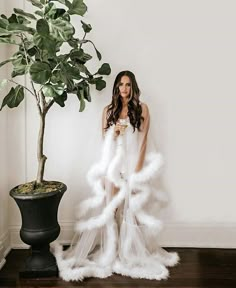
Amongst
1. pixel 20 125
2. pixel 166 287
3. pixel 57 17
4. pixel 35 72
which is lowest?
pixel 166 287

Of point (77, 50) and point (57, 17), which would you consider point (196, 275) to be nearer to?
point (77, 50)

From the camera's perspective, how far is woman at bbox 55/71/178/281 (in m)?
2.28

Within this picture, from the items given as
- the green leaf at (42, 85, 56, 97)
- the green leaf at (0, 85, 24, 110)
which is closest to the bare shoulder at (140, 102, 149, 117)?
the green leaf at (42, 85, 56, 97)

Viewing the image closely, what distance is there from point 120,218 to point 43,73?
3.65 ft

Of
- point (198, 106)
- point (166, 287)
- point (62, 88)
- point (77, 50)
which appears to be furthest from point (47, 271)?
point (198, 106)

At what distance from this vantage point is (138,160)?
238cm

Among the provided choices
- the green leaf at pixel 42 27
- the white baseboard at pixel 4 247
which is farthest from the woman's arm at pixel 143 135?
the white baseboard at pixel 4 247

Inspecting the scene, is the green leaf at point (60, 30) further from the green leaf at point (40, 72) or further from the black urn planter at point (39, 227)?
the black urn planter at point (39, 227)

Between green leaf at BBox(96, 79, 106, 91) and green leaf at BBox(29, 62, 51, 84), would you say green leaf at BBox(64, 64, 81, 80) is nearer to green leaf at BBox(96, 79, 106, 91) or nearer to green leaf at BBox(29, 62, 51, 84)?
green leaf at BBox(29, 62, 51, 84)

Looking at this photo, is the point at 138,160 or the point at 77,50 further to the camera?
the point at 138,160

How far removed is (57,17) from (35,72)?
1.24ft

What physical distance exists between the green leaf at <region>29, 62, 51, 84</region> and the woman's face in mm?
591

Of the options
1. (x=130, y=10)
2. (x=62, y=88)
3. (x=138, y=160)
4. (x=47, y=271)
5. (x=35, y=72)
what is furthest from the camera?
(x=130, y=10)

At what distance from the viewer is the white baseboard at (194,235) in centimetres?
265
